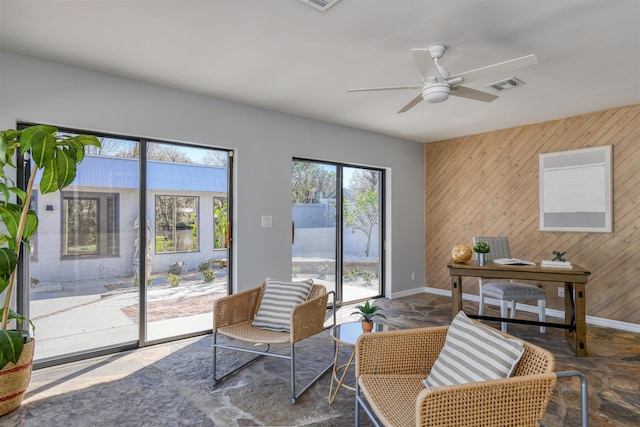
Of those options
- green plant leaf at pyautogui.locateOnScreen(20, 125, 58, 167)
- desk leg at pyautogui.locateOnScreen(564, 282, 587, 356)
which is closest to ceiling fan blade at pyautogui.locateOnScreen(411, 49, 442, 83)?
green plant leaf at pyautogui.locateOnScreen(20, 125, 58, 167)

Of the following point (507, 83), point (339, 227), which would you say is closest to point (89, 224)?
point (339, 227)

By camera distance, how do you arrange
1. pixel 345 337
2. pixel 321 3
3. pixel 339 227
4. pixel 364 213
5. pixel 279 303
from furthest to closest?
pixel 364 213, pixel 339 227, pixel 279 303, pixel 345 337, pixel 321 3

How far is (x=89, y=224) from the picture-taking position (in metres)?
3.13

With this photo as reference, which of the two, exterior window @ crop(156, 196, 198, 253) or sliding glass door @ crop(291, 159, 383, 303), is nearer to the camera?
exterior window @ crop(156, 196, 198, 253)

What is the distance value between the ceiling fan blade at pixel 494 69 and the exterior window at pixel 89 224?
3062 millimetres

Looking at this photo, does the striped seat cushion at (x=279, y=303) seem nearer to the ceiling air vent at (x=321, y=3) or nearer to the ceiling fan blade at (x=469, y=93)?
the ceiling fan blade at (x=469, y=93)

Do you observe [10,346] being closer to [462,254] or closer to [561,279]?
[462,254]

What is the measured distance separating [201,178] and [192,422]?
2.37 meters

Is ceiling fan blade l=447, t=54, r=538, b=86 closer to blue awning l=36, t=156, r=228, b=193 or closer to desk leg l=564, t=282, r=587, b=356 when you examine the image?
desk leg l=564, t=282, r=587, b=356

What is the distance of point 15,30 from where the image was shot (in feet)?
7.84

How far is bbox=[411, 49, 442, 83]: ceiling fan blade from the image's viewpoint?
2152mm

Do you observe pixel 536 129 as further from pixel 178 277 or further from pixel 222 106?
pixel 178 277

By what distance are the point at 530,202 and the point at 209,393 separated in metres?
4.51

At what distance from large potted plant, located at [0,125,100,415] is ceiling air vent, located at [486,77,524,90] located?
3449 mm
